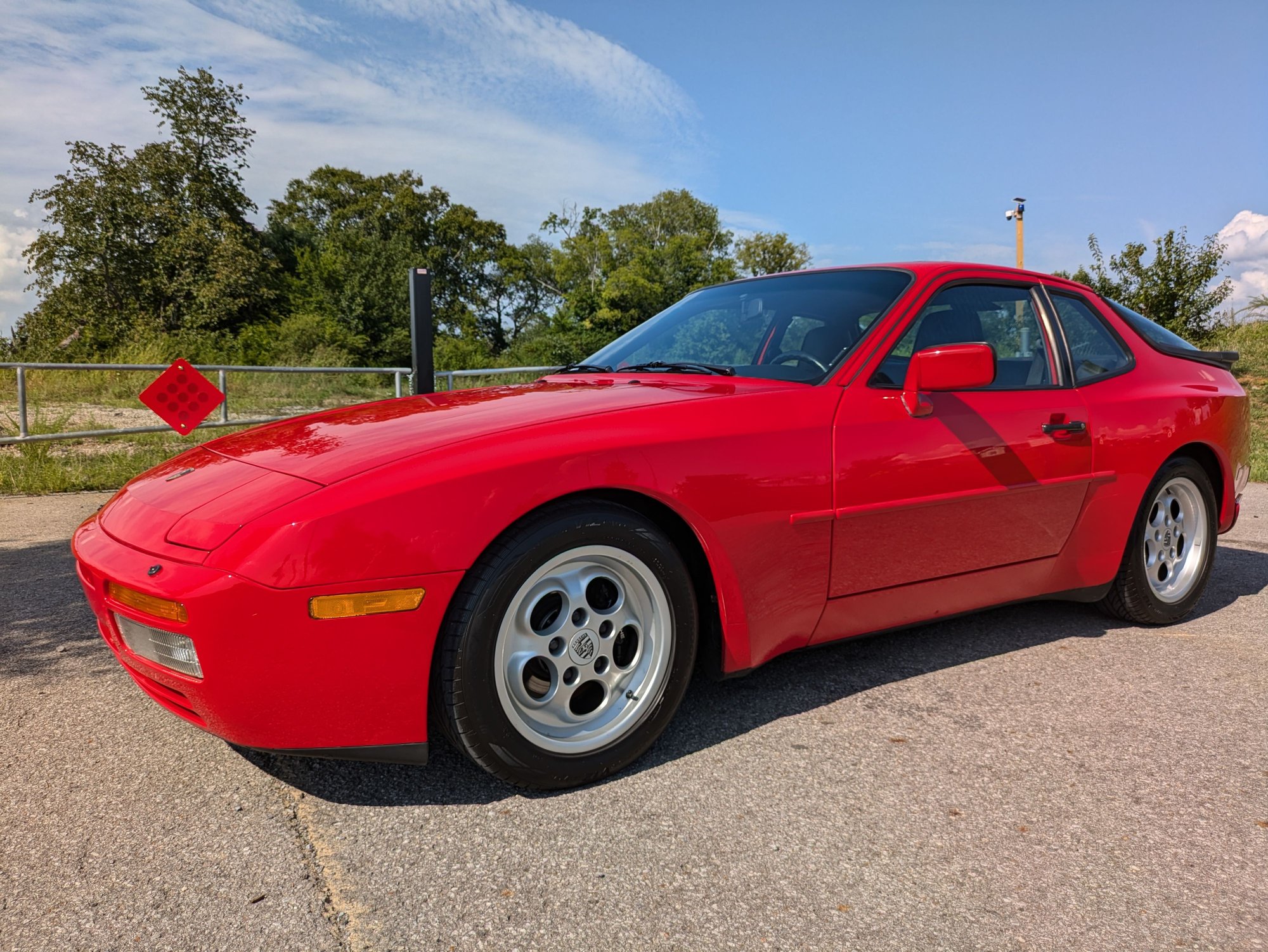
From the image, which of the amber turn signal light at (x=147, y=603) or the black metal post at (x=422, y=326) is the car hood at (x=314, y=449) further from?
the black metal post at (x=422, y=326)

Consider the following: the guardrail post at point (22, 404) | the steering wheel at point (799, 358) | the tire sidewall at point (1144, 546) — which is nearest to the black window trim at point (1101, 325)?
the tire sidewall at point (1144, 546)

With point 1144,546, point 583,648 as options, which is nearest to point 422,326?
point 583,648

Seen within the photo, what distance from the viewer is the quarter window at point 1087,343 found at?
11.5 feet

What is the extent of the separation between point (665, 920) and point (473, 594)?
81 centimetres

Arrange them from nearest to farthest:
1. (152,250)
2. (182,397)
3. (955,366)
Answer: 1. (955,366)
2. (182,397)
3. (152,250)

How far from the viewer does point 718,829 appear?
2107 millimetres

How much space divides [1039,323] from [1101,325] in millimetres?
393

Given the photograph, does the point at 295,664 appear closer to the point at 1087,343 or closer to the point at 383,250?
the point at 1087,343

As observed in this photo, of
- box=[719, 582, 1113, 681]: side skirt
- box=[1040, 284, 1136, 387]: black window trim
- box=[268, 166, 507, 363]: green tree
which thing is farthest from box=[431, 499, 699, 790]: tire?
box=[268, 166, 507, 363]: green tree

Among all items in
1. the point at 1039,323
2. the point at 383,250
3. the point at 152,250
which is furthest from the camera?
the point at 383,250

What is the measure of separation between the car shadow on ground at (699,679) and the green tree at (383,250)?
127 feet

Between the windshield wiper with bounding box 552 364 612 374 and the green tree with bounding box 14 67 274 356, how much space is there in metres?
31.2

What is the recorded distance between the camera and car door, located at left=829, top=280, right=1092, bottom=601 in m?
2.73

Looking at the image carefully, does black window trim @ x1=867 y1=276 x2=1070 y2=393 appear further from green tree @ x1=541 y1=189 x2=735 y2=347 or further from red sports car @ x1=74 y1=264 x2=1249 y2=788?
green tree @ x1=541 y1=189 x2=735 y2=347
